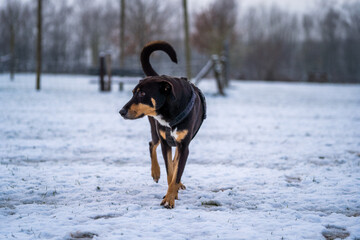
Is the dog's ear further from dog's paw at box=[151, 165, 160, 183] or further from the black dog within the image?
dog's paw at box=[151, 165, 160, 183]

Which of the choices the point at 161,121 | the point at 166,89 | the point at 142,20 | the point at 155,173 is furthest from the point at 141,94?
the point at 142,20

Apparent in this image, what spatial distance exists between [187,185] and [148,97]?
1424mm

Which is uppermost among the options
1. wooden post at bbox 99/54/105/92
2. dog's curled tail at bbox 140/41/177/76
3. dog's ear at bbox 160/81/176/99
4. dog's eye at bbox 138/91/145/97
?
dog's curled tail at bbox 140/41/177/76

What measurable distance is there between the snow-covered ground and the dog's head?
0.93 meters

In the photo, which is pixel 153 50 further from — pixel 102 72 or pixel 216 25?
pixel 216 25

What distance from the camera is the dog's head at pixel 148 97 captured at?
10.4 ft

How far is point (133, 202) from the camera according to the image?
11.6ft

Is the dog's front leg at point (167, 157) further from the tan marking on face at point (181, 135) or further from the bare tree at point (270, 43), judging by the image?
the bare tree at point (270, 43)

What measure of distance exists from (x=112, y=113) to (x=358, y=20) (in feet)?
170

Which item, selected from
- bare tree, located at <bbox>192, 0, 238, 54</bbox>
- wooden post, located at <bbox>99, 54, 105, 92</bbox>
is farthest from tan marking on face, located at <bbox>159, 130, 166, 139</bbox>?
bare tree, located at <bbox>192, 0, 238, 54</bbox>

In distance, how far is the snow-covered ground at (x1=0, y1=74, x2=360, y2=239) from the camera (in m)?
2.90

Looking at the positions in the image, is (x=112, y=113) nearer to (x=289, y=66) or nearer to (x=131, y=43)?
(x=131, y=43)

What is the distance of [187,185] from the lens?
4.13 metres

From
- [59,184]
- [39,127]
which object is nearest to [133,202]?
[59,184]
